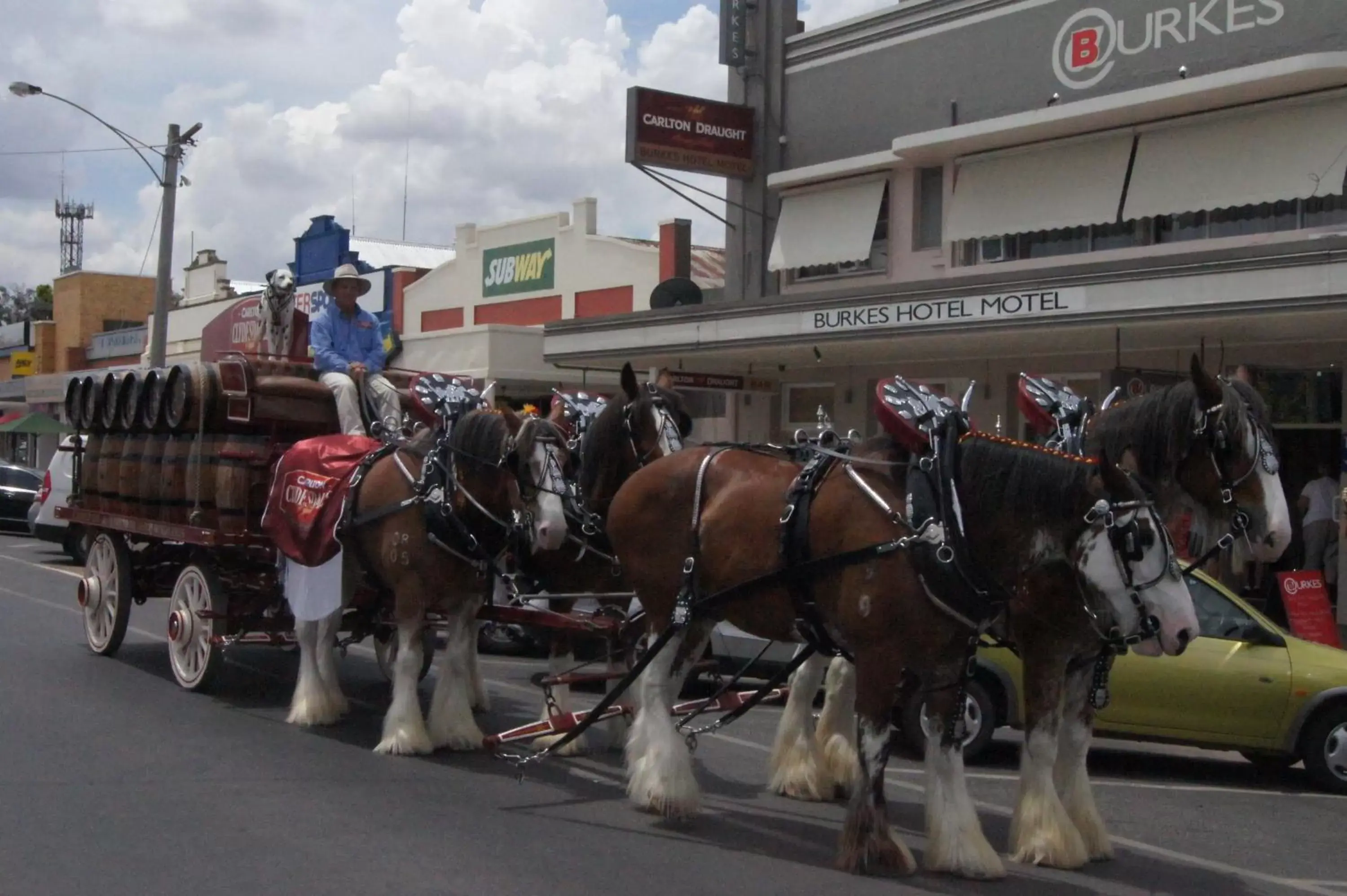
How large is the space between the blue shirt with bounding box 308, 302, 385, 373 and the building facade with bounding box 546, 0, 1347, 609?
22.2ft

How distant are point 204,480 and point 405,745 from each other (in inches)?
115

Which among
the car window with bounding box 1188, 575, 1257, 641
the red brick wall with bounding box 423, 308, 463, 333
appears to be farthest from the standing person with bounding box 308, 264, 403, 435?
the red brick wall with bounding box 423, 308, 463, 333

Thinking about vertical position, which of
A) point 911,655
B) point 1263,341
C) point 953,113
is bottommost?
point 911,655

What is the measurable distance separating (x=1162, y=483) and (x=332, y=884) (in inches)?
158

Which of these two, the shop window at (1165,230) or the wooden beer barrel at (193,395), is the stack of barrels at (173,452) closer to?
the wooden beer barrel at (193,395)

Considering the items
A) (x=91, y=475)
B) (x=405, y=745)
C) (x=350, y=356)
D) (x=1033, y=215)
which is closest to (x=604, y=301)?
(x=1033, y=215)

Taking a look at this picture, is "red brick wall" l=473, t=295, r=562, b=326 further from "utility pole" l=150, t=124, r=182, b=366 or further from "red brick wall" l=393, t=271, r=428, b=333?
"utility pole" l=150, t=124, r=182, b=366

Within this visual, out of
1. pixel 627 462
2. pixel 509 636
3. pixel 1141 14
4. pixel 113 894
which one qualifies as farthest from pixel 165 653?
pixel 1141 14

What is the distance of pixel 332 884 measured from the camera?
5727mm

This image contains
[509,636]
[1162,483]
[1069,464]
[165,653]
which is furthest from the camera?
[509,636]

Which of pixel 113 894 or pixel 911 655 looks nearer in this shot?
pixel 113 894

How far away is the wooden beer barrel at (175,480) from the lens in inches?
407

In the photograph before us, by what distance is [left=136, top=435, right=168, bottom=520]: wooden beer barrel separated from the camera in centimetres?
1068

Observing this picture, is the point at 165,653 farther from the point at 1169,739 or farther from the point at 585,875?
the point at 1169,739
